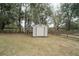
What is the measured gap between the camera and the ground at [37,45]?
2570mm

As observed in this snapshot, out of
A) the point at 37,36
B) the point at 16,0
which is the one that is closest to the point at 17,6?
the point at 16,0

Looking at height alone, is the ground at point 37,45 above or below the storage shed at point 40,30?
below

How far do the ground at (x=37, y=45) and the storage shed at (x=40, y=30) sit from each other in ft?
0.21

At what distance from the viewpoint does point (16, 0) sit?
261cm

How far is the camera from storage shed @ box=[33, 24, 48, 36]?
8.54ft

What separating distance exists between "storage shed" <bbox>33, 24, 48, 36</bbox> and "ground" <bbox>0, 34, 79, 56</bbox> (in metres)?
0.06

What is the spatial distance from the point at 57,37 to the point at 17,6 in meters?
0.80

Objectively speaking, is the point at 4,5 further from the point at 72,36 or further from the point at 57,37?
the point at 72,36

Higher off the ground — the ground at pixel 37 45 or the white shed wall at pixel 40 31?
the white shed wall at pixel 40 31

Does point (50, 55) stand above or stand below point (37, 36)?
below

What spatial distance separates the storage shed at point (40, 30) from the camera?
8.54 ft

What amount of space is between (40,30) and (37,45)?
0.24 metres

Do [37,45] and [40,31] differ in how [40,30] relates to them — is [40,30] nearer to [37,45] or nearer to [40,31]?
[40,31]

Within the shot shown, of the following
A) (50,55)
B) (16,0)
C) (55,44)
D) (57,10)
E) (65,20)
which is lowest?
(50,55)
